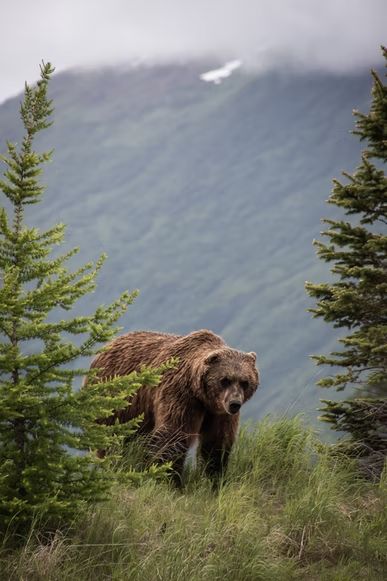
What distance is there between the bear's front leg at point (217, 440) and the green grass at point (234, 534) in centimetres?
28

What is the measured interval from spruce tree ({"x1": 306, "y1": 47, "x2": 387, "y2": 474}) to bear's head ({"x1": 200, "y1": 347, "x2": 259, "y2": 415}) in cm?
107

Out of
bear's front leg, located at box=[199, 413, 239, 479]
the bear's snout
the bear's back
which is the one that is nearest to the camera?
the bear's snout

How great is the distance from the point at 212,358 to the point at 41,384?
2.94 metres

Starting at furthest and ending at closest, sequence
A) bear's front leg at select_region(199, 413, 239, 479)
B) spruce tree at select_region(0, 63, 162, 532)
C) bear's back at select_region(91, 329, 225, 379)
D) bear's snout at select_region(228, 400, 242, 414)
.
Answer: bear's back at select_region(91, 329, 225, 379) → bear's front leg at select_region(199, 413, 239, 479) → bear's snout at select_region(228, 400, 242, 414) → spruce tree at select_region(0, 63, 162, 532)

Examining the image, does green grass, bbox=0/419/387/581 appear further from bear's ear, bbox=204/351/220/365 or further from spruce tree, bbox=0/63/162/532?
bear's ear, bbox=204/351/220/365

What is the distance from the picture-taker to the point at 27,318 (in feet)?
16.6

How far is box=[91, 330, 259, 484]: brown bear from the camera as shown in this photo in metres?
7.53

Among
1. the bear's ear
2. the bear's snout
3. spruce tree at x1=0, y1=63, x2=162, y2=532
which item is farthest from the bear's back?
spruce tree at x1=0, y1=63, x2=162, y2=532

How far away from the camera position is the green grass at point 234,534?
4883 mm

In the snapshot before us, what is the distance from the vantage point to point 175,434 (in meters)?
7.60

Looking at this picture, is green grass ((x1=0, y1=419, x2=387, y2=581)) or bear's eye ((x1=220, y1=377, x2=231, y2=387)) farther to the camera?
bear's eye ((x1=220, y1=377, x2=231, y2=387))

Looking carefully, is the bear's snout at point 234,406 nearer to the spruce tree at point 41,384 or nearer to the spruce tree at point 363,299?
the spruce tree at point 363,299

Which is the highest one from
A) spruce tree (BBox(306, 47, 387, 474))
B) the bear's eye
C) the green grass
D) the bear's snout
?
spruce tree (BBox(306, 47, 387, 474))

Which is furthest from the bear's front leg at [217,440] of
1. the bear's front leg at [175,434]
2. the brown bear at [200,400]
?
the bear's front leg at [175,434]
